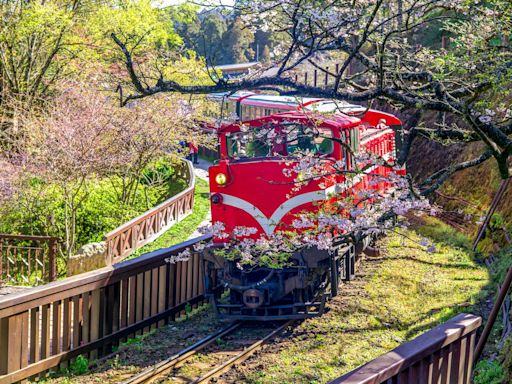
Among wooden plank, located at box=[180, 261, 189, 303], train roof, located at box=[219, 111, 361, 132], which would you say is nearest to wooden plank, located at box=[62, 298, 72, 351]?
A: wooden plank, located at box=[180, 261, 189, 303]

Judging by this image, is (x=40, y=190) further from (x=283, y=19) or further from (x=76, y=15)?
(x=283, y=19)

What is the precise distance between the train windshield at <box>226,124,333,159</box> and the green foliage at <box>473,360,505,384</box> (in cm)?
414

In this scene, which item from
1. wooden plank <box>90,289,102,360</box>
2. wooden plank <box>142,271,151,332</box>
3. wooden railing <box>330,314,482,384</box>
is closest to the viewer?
wooden railing <box>330,314,482,384</box>

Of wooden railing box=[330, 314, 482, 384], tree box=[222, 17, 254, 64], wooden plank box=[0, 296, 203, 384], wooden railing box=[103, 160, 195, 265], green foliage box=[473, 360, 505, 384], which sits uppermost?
tree box=[222, 17, 254, 64]

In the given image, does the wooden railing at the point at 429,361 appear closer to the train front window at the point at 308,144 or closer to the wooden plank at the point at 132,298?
the wooden plank at the point at 132,298

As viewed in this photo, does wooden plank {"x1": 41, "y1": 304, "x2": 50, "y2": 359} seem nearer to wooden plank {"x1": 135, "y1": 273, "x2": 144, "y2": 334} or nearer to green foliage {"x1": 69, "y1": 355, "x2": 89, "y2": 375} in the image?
green foliage {"x1": 69, "y1": 355, "x2": 89, "y2": 375}

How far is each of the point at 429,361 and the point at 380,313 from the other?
25.6 feet

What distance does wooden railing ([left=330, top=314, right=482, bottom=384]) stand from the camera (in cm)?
335

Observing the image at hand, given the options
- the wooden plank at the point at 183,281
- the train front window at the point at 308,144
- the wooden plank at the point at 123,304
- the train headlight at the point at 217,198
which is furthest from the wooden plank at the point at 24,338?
the train front window at the point at 308,144

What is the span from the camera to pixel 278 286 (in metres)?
10.9

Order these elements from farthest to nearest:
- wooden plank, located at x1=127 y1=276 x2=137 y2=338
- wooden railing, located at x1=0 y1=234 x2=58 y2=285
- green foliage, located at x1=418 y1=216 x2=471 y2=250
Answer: green foliage, located at x1=418 y1=216 x2=471 y2=250, wooden railing, located at x1=0 y1=234 x2=58 y2=285, wooden plank, located at x1=127 y1=276 x2=137 y2=338

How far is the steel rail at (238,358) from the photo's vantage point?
28.2ft

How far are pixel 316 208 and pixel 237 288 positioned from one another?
171 centimetres

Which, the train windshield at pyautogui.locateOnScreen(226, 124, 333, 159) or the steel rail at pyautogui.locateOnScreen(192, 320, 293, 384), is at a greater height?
the train windshield at pyautogui.locateOnScreen(226, 124, 333, 159)
